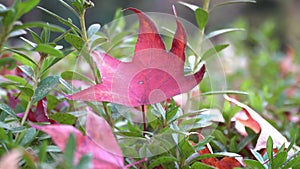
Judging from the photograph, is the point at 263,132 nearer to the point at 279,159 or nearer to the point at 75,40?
the point at 279,159

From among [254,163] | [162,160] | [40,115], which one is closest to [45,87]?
[40,115]

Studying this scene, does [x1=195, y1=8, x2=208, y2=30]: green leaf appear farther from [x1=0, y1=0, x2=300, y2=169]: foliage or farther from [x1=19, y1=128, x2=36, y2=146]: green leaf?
[x1=19, y1=128, x2=36, y2=146]: green leaf

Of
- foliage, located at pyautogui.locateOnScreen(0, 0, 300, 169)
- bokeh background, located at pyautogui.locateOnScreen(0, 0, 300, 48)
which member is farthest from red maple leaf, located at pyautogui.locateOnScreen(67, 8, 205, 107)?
bokeh background, located at pyautogui.locateOnScreen(0, 0, 300, 48)

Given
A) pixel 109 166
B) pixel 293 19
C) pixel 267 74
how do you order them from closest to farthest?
pixel 109 166, pixel 267 74, pixel 293 19

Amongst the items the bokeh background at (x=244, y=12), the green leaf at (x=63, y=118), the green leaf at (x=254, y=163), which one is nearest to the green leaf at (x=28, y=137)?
the green leaf at (x=63, y=118)

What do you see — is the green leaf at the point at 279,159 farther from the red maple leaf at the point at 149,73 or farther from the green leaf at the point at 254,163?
the red maple leaf at the point at 149,73

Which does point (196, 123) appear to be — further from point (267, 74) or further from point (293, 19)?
point (293, 19)

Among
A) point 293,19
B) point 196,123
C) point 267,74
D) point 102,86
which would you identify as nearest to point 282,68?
point 267,74

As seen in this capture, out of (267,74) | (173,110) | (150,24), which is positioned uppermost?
(150,24)
